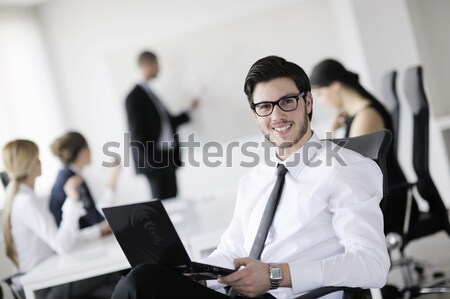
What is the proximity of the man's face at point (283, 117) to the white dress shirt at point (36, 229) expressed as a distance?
1.41 metres

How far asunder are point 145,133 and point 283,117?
3.81 m

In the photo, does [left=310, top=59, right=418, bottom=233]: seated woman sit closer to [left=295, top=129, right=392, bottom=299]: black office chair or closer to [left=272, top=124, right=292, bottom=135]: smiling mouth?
[left=295, top=129, right=392, bottom=299]: black office chair

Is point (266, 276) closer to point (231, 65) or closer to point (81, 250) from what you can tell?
point (81, 250)

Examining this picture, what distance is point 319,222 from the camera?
2043mm

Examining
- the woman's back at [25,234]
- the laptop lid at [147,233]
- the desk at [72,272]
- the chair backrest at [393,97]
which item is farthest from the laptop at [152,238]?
the chair backrest at [393,97]

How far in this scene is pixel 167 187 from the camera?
19.3 feet

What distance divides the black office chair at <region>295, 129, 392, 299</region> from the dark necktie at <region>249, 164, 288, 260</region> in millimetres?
286

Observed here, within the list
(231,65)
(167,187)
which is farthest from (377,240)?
(231,65)

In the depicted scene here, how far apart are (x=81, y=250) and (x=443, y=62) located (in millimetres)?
4220

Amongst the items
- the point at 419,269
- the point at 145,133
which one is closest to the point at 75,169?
the point at 145,133

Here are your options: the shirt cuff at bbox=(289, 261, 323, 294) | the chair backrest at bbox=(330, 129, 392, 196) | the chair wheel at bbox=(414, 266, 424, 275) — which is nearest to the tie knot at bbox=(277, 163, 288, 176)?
the chair backrest at bbox=(330, 129, 392, 196)

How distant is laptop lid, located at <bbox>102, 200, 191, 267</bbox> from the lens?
1.89m

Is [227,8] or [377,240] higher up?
[227,8]

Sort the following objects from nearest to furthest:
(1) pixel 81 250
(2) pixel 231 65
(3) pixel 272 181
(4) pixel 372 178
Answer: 1. (4) pixel 372 178
2. (3) pixel 272 181
3. (1) pixel 81 250
4. (2) pixel 231 65
